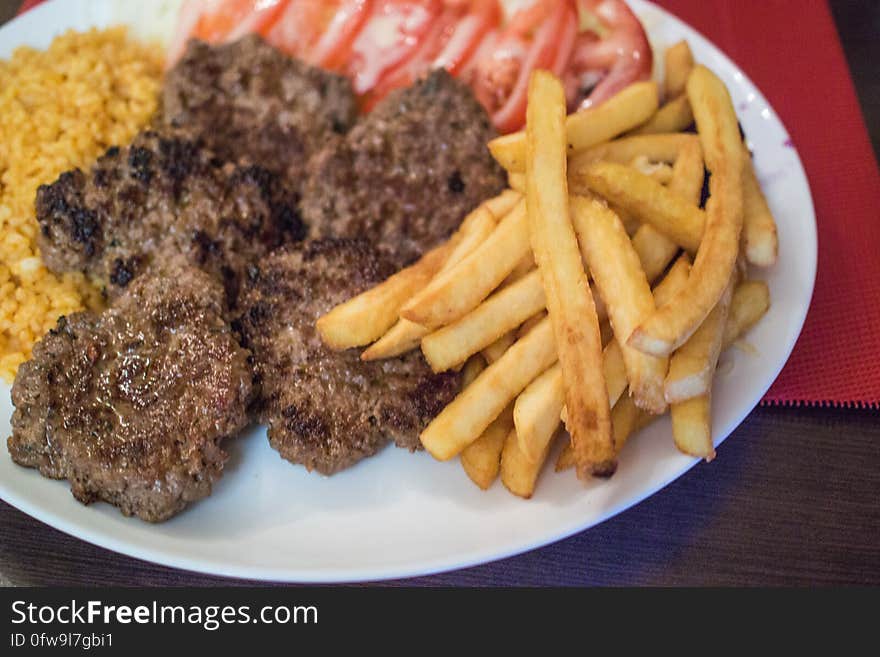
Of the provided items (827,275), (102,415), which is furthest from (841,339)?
(102,415)

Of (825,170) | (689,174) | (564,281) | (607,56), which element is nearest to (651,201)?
(689,174)

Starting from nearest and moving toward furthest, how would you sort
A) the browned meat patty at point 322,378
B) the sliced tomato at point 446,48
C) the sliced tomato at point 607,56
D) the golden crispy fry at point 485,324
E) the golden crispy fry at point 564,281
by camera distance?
the golden crispy fry at point 564,281 → the golden crispy fry at point 485,324 → the browned meat patty at point 322,378 → the sliced tomato at point 607,56 → the sliced tomato at point 446,48

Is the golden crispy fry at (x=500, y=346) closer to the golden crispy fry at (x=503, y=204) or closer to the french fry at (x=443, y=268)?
the french fry at (x=443, y=268)

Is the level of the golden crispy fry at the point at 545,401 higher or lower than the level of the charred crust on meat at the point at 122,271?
lower

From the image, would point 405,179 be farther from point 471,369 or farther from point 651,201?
point 651,201

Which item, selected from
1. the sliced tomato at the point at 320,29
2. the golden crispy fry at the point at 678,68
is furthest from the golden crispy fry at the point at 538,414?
the sliced tomato at the point at 320,29

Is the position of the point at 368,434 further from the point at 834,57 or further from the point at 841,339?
the point at 834,57

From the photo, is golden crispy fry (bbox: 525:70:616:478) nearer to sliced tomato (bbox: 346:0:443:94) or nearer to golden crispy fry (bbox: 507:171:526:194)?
golden crispy fry (bbox: 507:171:526:194)
